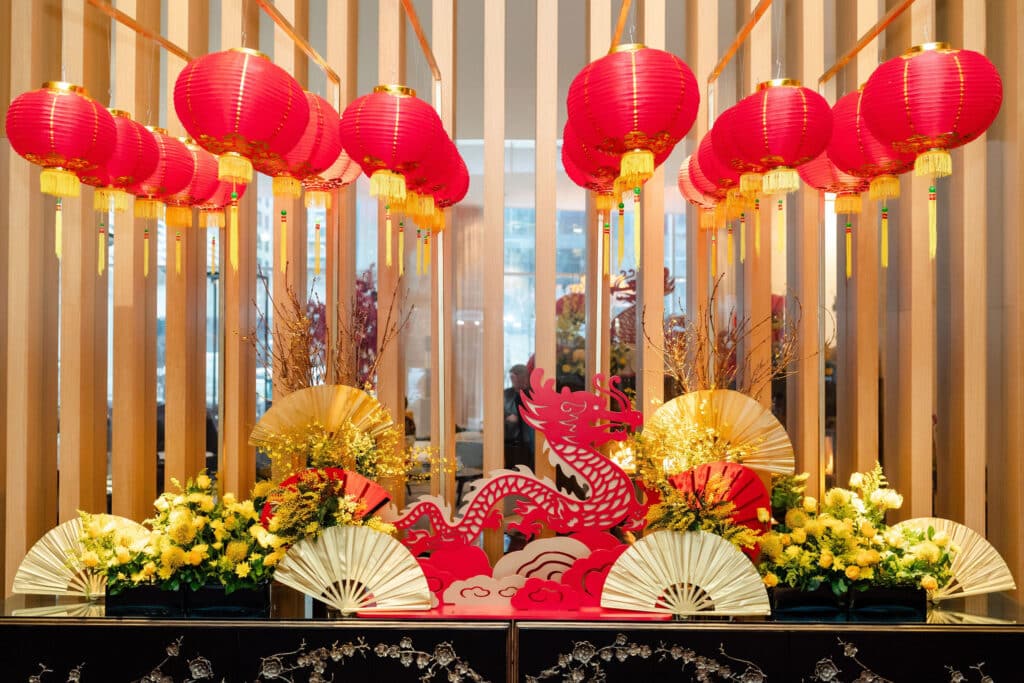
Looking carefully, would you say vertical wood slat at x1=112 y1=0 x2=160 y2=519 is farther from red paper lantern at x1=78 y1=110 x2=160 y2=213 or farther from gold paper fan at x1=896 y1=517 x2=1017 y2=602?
gold paper fan at x1=896 y1=517 x2=1017 y2=602

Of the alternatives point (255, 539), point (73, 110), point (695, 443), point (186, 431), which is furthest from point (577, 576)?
point (73, 110)

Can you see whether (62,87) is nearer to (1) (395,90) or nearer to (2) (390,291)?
(1) (395,90)

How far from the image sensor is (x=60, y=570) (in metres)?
2.78

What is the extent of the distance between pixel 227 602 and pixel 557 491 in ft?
3.95

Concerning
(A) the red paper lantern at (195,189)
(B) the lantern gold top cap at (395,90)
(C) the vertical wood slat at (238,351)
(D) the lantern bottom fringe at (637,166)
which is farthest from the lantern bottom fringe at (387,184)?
(C) the vertical wood slat at (238,351)

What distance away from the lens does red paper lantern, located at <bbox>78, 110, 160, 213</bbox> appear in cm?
240

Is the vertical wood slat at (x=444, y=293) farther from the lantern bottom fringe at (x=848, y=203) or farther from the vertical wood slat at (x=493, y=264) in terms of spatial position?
the lantern bottom fringe at (x=848, y=203)

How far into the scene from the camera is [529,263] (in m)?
4.18

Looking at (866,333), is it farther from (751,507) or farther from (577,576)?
(577,576)

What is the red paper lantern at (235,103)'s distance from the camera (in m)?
2.04

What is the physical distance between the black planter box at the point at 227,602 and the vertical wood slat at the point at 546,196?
1.19m

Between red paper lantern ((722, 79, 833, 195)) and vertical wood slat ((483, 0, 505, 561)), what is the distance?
121 centimetres

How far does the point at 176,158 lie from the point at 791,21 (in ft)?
8.89

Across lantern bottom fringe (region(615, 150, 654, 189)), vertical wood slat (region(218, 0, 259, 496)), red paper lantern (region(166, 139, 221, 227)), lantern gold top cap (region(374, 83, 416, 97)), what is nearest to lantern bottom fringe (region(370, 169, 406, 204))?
lantern gold top cap (region(374, 83, 416, 97))
